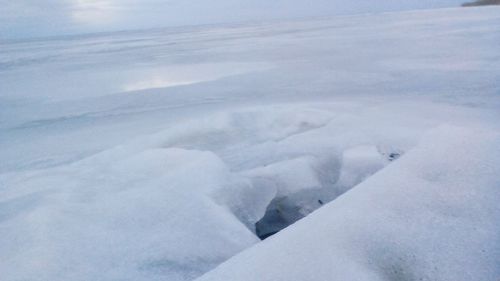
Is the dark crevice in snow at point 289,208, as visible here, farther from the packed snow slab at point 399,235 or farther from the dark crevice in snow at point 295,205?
the packed snow slab at point 399,235

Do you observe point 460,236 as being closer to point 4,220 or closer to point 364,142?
point 364,142

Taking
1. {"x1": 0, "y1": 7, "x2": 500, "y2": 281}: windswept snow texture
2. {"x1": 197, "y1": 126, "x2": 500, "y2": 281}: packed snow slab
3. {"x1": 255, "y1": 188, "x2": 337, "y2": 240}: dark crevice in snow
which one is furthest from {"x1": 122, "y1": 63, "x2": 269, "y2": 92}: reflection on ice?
{"x1": 197, "y1": 126, "x2": 500, "y2": 281}: packed snow slab

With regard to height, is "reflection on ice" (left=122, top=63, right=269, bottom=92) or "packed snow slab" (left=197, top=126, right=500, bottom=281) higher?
"packed snow slab" (left=197, top=126, right=500, bottom=281)

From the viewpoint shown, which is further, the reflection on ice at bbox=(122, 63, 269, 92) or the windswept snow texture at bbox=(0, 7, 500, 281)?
the reflection on ice at bbox=(122, 63, 269, 92)

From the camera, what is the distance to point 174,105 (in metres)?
4.90

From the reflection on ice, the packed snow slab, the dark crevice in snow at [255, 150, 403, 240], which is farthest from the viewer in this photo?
the reflection on ice

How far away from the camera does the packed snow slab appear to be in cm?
105

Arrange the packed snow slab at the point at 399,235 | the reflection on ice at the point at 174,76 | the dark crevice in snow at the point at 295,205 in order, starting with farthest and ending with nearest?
1. the reflection on ice at the point at 174,76
2. the dark crevice in snow at the point at 295,205
3. the packed snow slab at the point at 399,235

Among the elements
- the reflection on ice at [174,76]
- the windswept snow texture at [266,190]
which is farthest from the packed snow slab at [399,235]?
the reflection on ice at [174,76]

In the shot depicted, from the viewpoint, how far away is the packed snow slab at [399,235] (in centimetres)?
105

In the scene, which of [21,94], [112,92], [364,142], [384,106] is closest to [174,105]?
[112,92]

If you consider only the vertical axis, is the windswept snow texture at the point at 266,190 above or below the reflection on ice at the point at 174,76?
above

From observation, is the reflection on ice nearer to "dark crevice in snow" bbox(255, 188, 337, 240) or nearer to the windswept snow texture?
the windswept snow texture

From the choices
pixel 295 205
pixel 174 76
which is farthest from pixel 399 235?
pixel 174 76
